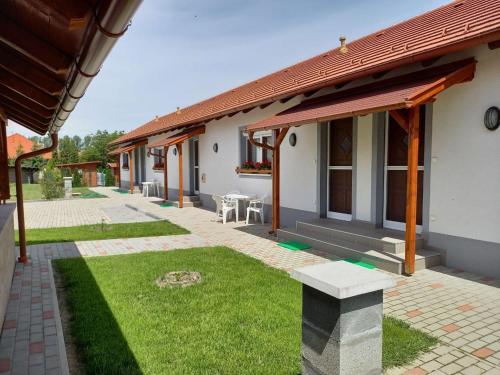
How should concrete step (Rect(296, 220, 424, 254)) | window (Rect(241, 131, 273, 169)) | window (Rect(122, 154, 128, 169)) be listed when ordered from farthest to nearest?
window (Rect(122, 154, 128, 169))
window (Rect(241, 131, 273, 169))
concrete step (Rect(296, 220, 424, 254))

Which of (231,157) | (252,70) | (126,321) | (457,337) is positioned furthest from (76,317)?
(252,70)

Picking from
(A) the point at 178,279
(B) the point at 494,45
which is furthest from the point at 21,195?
(B) the point at 494,45

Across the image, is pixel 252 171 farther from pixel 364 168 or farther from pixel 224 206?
pixel 364 168

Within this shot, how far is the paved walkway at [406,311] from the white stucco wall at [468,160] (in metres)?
0.84

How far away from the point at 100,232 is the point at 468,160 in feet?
29.1

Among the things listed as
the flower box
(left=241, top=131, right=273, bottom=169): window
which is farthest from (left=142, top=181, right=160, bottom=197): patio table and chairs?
(left=241, top=131, right=273, bottom=169): window

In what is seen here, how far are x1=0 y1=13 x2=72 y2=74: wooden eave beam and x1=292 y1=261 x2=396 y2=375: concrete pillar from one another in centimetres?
257

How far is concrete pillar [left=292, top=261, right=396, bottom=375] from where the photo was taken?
2.29 meters

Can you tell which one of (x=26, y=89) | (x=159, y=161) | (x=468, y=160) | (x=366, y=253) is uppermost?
(x=26, y=89)

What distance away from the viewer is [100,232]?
10.1 meters

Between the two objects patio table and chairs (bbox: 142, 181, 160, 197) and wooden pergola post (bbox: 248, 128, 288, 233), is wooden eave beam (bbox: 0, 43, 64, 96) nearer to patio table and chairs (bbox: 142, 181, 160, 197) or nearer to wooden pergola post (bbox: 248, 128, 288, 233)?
→ wooden pergola post (bbox: 248, 128, 288, 233)

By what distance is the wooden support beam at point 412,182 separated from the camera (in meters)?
5.62

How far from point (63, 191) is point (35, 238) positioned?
1411 centimetres

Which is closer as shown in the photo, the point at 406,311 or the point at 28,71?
the point at 28,71
